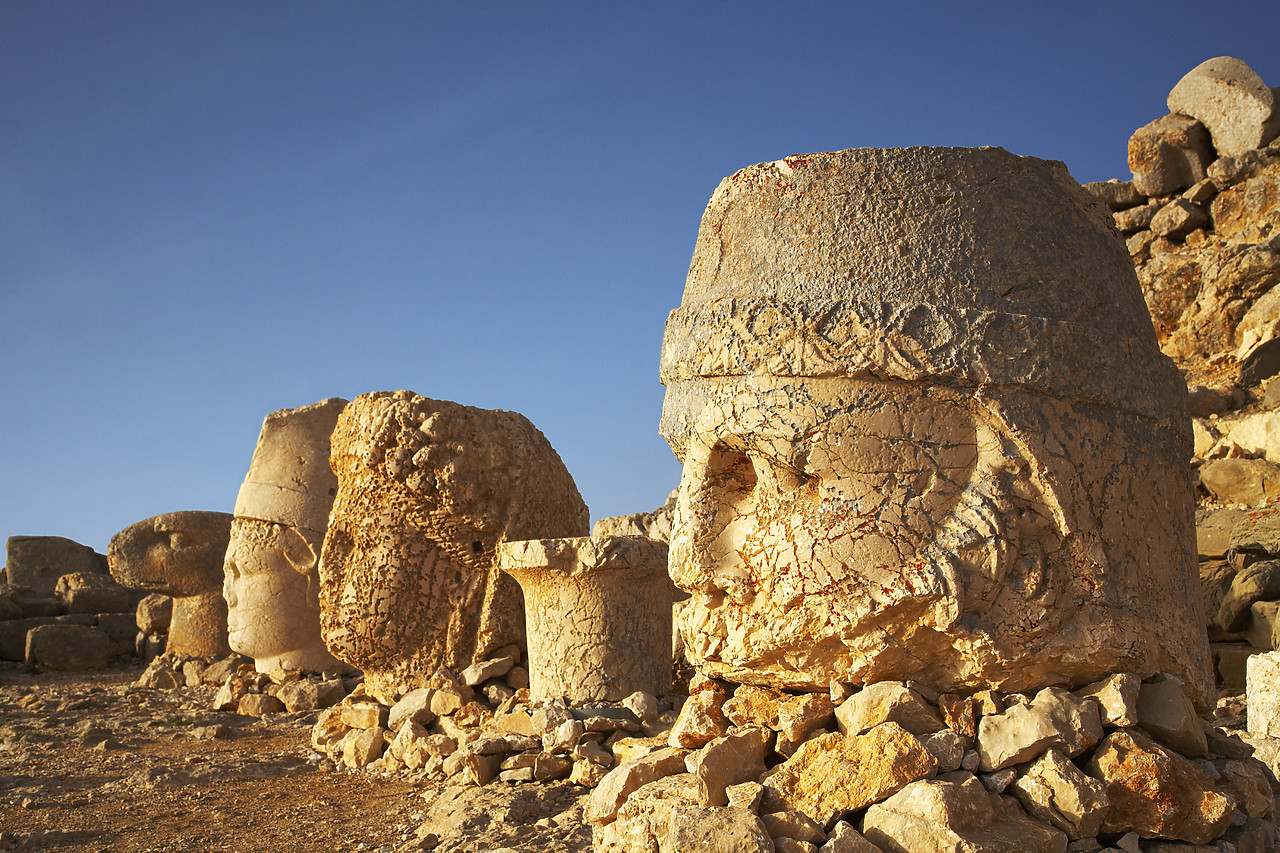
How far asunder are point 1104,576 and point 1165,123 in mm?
12327

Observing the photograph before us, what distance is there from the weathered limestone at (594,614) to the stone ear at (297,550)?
3466 millimetres

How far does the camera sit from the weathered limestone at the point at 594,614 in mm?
4859

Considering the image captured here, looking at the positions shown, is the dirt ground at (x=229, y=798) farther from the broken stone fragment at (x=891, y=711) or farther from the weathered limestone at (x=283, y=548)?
the broken stone fragment at (x=891, y=711)

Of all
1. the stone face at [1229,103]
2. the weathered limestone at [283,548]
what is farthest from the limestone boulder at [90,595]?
the stone face at [1229,103]

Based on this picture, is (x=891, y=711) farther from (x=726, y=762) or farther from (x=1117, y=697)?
(x=1117, y=697)

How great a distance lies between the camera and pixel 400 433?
568 centimetres

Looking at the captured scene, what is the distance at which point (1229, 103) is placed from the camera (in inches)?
475

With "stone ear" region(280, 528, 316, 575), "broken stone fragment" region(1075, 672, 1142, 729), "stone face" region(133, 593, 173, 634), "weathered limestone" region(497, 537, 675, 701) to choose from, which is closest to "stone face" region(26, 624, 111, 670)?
"stone face" region(133, 593, 173, 634)

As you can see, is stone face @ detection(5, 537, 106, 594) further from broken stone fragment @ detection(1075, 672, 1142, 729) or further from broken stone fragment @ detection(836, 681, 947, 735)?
broken stone fragment @ detection(1075, 672, 1142, 729)

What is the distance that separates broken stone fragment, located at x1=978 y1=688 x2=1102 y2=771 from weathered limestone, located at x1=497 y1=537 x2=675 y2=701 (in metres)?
2.64

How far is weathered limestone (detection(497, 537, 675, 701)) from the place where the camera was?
A: 486 cm

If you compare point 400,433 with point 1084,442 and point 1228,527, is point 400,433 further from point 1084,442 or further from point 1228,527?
point 1228,527

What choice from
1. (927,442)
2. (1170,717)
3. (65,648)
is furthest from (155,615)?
(1170,717)

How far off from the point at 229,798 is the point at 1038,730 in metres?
4.25
